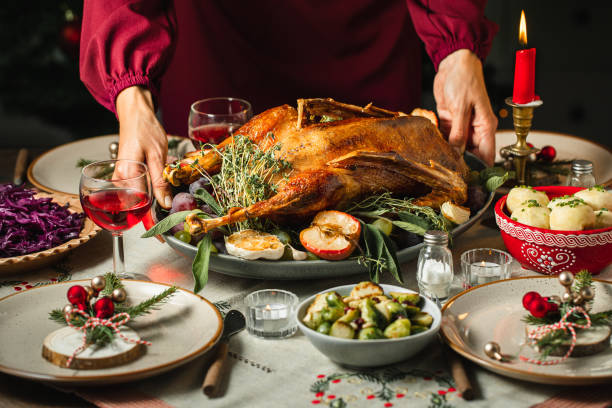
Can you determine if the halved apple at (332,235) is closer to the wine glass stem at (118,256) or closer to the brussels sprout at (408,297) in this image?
the brussels sprout at (408,297)

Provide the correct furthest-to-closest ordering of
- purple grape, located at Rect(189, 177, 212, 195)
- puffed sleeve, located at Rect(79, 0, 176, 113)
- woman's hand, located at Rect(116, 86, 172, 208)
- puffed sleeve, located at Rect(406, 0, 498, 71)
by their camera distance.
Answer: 1. puffed sleeve, located at Rect(406, 0, 498, 71)
2. puffed sleeve, located at Rect(79, 0, 176, 113)
3. woman's hand, located at Rect(116, 86, 172, 208)
4. purple grape, located at Rect(189, 177, 212, 195)

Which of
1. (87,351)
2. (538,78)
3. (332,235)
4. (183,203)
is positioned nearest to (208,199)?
(183,203)

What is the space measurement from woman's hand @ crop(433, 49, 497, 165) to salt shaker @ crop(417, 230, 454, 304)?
2.48 ft

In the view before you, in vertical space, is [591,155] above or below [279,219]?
below

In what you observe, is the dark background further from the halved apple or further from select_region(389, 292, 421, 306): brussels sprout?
select_region(389, 292, 421, 306): brussels sprout

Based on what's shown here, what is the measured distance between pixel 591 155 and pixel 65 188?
1.68m

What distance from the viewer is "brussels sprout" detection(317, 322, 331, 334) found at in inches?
42.7

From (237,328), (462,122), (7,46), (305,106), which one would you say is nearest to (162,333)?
(237,328)

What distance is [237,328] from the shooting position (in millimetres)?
1236

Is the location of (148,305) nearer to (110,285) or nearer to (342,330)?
(110,285)

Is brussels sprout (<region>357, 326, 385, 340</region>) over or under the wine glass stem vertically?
over

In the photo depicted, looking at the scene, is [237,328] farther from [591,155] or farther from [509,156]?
[591,155]

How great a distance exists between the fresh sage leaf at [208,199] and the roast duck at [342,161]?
0.07 meters

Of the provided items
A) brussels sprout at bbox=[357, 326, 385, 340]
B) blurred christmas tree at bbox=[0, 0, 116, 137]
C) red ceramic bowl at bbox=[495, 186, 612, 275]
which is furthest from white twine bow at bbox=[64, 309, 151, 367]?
blurred christmas tree at bbox=[0, 0, 116, 137]
